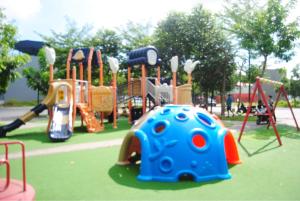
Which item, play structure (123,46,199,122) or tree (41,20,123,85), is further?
tree (41,20,123,85)

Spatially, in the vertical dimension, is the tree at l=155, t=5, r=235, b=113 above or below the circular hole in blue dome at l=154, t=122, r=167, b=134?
above

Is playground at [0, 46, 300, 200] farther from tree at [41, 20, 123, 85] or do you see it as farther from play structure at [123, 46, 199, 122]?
tree at [41, 20, 123, 85]

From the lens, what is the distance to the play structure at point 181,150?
255 inches

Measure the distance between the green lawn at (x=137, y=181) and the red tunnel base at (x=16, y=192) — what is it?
0.53 ft

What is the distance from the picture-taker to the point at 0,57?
57.5 ft

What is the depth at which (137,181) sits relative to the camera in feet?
21.4

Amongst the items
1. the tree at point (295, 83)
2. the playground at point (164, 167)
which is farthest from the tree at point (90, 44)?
the tree at point (295, 83)

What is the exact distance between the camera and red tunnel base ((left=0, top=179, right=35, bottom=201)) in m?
5.33

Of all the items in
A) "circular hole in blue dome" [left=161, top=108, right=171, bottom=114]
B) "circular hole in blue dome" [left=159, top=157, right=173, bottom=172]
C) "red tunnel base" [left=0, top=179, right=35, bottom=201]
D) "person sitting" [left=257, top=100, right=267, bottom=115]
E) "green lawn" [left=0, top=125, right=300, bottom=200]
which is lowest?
"green lawn" [left=0, top=125, right=300, bottom=200]

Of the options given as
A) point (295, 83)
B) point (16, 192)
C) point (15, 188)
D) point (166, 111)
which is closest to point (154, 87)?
point (166, 111)

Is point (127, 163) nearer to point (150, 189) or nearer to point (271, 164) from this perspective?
point (150, 189)

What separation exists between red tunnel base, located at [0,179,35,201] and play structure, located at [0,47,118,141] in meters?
6.51

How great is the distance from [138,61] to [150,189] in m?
14.3

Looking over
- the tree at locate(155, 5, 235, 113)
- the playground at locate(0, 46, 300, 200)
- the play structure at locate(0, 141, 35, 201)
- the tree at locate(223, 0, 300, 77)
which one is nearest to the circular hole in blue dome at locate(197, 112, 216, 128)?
the playground at locate(0, 46, 300, 200)
